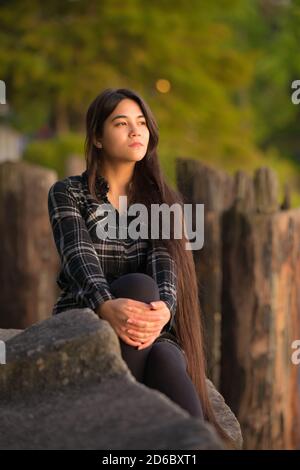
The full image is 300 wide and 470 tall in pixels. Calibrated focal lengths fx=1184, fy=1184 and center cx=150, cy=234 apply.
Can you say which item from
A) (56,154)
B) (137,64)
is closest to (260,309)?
(56,154)

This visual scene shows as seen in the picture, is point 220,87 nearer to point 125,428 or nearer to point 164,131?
point 164,131

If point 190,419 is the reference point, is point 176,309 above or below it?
above

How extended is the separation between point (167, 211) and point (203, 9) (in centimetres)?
1659

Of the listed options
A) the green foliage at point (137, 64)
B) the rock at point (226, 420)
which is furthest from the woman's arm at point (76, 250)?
the green foliage at point (137, 64)

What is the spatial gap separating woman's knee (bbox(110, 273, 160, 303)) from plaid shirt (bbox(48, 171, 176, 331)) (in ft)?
0.33

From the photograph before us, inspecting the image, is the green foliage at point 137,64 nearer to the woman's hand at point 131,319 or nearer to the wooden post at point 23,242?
the wooden post at point 23,242

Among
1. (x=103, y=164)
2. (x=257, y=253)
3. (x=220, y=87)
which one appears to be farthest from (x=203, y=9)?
(x=103, y=164)

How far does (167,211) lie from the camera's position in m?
4.51

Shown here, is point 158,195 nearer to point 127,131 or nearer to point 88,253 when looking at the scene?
point 127,131

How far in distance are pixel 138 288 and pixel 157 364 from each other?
310 millimetres

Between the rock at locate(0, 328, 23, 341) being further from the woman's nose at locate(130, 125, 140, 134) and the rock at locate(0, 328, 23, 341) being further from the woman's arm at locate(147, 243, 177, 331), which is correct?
the woman's nose at locate(130, 125, 140, 134)

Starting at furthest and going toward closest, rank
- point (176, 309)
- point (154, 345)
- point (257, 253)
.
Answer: point (257, 253), point (176, 309), point (154, 345)

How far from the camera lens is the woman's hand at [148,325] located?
3.87 m

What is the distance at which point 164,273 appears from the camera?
4332 mm
